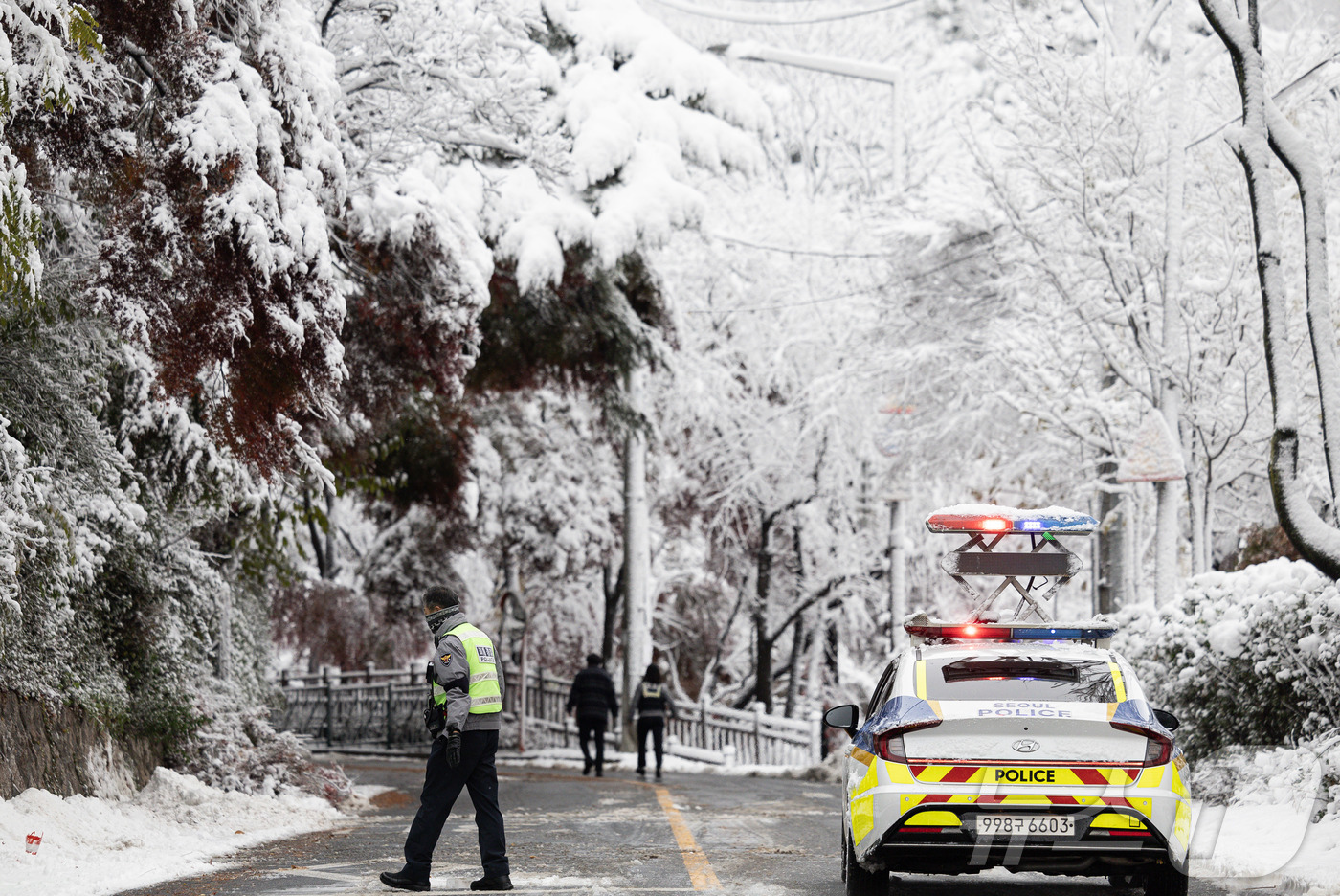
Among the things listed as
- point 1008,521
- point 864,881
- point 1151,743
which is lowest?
point 864,881

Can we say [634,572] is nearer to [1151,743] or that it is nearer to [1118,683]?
[1118,683]

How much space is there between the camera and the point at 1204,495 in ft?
55.5

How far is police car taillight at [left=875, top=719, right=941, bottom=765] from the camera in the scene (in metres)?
7.13

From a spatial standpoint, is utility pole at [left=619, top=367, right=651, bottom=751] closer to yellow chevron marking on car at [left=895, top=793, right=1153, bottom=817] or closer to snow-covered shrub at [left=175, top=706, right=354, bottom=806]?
snow-covered shrub at [left=175, top=706, right=354, bottom=806]

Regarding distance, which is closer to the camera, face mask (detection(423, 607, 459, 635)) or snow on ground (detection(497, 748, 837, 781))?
face mask (detection(423, 607, 459, 635))

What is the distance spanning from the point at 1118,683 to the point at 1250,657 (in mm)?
4725

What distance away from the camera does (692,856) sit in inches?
392

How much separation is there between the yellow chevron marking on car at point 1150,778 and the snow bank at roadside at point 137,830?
5313 millimetres

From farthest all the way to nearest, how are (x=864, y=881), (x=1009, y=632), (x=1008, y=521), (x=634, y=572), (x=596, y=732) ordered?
(x=634, y=572), (x=596, y=732), (x=1008, y=521), (x=1009, y=632), (x=864, y=881)

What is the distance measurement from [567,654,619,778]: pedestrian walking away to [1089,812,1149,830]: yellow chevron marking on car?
46.8 ft

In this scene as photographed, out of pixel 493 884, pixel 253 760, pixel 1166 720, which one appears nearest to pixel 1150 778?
pixel 1166 720

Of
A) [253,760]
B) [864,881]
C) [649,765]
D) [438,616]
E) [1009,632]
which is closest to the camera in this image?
[864,881]

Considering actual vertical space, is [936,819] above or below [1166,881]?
above

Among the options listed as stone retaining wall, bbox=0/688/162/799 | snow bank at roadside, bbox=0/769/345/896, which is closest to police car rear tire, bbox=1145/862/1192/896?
snow bank at roadside, bbox=0/769/345/896
